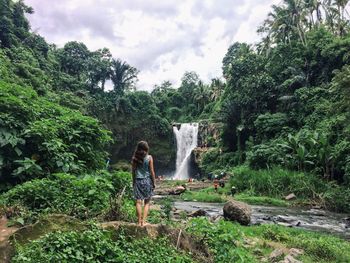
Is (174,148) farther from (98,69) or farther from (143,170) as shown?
(143,170)

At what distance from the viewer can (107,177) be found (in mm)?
7625

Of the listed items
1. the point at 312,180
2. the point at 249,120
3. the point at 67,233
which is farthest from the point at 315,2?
the point at 67,233

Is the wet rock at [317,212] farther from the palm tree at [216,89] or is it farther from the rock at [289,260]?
the palm tree at [216,89]

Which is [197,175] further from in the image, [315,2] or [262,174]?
[315,2]

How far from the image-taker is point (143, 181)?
19.7ft

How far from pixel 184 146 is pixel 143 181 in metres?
38.5

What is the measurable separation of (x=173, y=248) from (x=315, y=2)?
41046mm

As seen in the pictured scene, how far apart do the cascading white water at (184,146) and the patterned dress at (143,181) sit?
3710 cm

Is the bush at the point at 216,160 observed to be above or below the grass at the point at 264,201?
above

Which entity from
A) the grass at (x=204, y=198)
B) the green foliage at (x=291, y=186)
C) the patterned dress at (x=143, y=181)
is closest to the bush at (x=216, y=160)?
the green foliage at (x=291, y=186)

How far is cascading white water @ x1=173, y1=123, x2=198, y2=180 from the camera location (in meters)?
43.2

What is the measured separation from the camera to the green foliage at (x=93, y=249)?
3.79 metres

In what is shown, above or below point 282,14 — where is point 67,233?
below

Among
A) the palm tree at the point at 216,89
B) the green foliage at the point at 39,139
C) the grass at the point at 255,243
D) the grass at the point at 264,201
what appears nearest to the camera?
the grass at the point at 255,243
